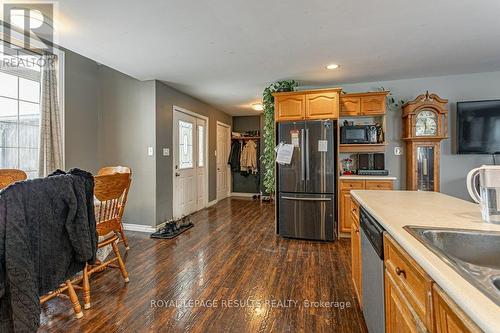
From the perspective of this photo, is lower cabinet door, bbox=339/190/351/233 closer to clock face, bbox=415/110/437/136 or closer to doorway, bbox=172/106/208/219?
clock face, bbox=415/110/437/136

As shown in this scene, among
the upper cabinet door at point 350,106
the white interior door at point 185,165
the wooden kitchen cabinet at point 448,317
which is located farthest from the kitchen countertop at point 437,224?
the white interior door at point 185,165

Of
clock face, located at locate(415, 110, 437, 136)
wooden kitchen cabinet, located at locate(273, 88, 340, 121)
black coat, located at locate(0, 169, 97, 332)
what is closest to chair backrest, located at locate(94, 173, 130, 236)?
black coat, located at locate(0, 169, 97, 332)

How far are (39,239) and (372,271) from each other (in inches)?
73.7

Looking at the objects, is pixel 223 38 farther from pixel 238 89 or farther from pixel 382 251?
pixel 382 251

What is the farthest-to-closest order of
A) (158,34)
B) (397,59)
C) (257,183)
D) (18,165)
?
1. (257,183)
2. (397,59)
3. (18,165)
4. (158,34)

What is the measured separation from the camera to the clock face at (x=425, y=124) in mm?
3580

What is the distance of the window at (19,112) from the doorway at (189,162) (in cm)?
187

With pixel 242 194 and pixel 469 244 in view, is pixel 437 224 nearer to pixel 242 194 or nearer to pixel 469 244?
pixel 469 244

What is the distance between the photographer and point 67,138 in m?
3.43

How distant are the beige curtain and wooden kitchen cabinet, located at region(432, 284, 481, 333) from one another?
3.74 metres

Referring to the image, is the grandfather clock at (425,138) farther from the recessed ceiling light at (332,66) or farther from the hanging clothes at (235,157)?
the hanging clothes at (235,157)

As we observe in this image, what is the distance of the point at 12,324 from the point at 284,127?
315 cm

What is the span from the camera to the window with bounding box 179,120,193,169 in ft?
15.3

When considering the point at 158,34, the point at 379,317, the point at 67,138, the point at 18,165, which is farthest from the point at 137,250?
the point at 379,317
